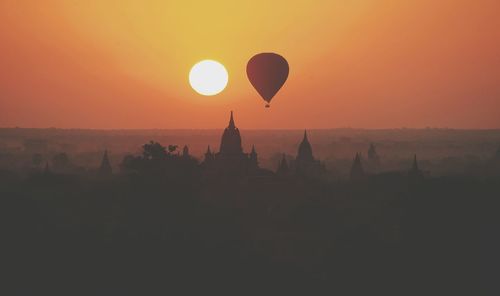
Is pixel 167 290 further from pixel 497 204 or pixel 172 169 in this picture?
pixel 497 204

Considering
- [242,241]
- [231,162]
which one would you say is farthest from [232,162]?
[242,241]

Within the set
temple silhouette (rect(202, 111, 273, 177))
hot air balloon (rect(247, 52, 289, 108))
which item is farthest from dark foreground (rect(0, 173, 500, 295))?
hot air balloon (rect(247, 52, 289, 108))

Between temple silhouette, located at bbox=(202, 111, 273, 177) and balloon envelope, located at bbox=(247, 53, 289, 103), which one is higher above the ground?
balloon envelope, located at bbox=(247, 53, 289, 103)

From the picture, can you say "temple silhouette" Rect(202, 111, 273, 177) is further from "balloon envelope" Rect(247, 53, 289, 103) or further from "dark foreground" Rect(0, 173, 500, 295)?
"balloon envelope" Rect(247, 53, 289, 103)

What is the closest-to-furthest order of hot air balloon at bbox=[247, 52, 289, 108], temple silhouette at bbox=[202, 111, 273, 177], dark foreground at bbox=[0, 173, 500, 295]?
dark foreground at bbox=[0, 173, 500, 295] → temple silhouette at bbox=[202, 111, 273, 177] → hot air balloon at bbox=[247, 52, 289, 108]

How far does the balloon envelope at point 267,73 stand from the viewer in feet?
168

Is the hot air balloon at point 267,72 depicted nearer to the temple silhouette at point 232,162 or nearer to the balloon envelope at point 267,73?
the balloon envelope at point 267,73

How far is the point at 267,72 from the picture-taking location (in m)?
51.3

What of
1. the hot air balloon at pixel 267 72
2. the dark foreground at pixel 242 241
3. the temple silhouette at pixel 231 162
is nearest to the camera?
the dark foreground at pixel 242 241

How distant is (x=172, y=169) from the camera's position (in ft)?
144

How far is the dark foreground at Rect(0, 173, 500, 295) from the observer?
92.1ft

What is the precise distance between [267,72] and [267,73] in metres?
0.07

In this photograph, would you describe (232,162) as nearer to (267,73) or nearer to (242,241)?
(267,73)

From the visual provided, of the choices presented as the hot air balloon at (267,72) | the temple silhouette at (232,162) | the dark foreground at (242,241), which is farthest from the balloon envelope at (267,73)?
the dark foreground at (242,241)
